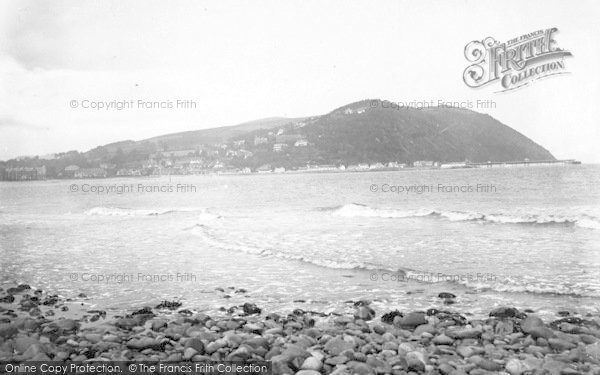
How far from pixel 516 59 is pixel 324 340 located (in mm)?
10180

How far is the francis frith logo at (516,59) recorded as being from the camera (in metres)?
10.9

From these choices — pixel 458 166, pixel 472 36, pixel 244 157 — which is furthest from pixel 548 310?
pixel 458 166

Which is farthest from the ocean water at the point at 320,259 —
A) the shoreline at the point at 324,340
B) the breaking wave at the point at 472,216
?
the shoreline at the point at 324,340

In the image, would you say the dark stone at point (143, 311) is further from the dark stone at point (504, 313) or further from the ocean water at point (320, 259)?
the dark stone at point (504, 313)

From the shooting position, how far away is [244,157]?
39.5 metres

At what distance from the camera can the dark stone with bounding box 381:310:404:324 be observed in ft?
20.4

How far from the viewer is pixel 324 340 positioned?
5.34 m

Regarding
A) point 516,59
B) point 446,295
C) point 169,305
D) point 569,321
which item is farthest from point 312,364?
point 516,59

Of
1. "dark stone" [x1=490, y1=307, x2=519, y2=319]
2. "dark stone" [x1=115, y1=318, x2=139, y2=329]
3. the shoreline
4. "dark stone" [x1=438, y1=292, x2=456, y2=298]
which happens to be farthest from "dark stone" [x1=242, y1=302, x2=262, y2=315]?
"dark stone" [x1=490, y1=307, x2=519, y2=319]

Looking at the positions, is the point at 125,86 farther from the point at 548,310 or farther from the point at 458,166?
the point at 458,166

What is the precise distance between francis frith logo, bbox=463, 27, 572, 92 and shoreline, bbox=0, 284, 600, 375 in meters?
7.24

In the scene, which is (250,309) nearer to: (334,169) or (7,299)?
(7,299)

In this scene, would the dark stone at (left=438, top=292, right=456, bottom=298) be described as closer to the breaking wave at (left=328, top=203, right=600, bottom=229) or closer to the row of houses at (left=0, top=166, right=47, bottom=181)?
the breaking wave at (left=328, top=203, right=600, bottom=229)

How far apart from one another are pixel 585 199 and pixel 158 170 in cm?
2724
